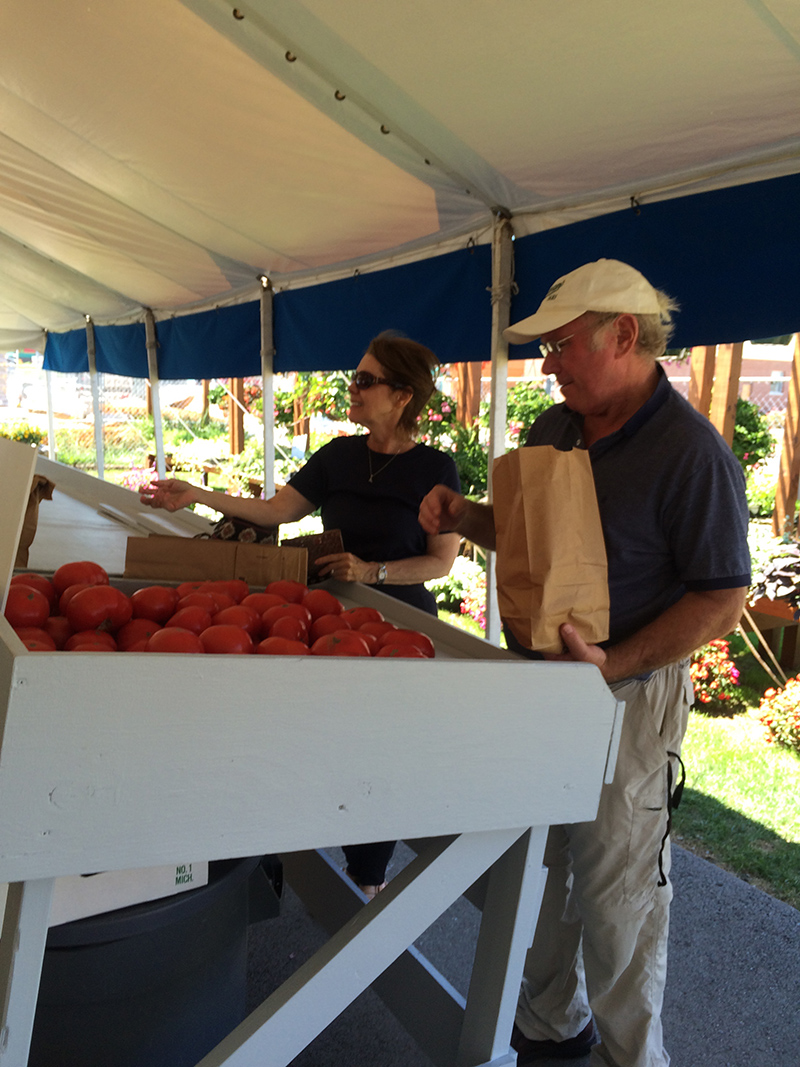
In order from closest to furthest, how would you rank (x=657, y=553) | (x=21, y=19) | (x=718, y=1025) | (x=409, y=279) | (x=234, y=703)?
(x=234, y=703)
(x=657, y=553)
(x=718, y=1025)
(x=21, y=19)
(x=409, y=279)

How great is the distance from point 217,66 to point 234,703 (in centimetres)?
270

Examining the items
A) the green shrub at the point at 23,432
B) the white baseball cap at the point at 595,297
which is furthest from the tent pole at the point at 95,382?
the white baseball cap at the point at 595,297

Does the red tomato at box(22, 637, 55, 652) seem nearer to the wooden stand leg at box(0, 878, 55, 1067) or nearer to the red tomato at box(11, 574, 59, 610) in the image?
the wooden stand leg at box(0, 878, 55, 1067)

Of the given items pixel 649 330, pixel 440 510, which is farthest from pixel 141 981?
pixel 649 330

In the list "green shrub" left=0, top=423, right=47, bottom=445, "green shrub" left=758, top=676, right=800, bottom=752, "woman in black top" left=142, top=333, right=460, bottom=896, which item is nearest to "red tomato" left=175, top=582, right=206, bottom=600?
"woman in black top" left=142, top=333, right=460, bottom=896

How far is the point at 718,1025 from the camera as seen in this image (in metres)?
2.27

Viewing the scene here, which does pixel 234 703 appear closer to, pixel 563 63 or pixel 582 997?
pixel 582 997

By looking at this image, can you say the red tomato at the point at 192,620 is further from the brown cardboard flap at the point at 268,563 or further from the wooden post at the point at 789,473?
the wooden post at the point at 789,473

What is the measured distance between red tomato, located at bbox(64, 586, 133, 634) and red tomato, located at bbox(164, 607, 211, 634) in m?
0.10

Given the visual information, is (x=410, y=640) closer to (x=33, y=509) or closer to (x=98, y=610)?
(x=98, y=610)

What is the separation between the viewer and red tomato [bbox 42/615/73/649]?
143 centimetres

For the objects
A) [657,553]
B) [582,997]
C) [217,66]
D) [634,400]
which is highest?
[217,66]

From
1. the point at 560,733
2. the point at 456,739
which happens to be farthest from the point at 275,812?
the point at 560,733

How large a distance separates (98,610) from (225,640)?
0.32 metres
